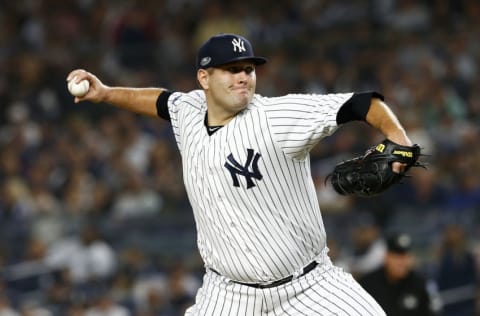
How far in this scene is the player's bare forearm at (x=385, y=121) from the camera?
4.08m

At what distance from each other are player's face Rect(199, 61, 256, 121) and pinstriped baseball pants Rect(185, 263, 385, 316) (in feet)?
2.60

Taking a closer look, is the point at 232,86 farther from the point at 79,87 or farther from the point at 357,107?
the point at 79,87

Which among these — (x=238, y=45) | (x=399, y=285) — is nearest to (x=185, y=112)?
(x=238, y=45)

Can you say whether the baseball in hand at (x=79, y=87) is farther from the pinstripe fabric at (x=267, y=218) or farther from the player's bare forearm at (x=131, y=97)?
the pinstripe fabric at (x=267, y=218)

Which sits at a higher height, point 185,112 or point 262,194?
point 185,112

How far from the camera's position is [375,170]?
13.4 feet

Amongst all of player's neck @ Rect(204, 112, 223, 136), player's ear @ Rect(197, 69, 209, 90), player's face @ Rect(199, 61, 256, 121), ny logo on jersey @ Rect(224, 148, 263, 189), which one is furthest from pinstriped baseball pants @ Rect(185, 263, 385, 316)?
player's ear @ Rect(197, 69, 209, 90)

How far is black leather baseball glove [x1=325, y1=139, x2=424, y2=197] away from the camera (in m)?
4.02

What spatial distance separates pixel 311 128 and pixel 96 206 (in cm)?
652

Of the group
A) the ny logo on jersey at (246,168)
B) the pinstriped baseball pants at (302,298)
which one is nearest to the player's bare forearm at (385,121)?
the ny logo on jersey at (246,168)

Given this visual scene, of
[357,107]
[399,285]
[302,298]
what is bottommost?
[399,285]

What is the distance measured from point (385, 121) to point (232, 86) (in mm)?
816

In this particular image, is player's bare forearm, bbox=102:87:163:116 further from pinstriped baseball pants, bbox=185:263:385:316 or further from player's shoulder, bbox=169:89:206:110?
pinstriped baseball pants, bbox=185:263:385:316

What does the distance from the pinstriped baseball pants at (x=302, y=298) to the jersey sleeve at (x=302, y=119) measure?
0.57 meters
